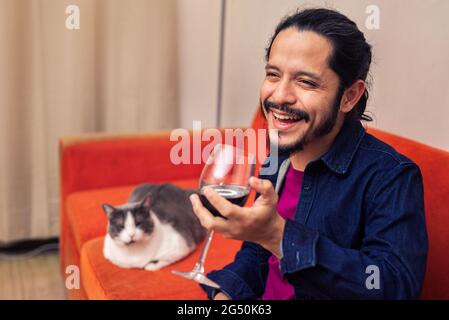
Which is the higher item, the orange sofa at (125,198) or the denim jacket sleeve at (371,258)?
the denim jacket sleeve at (371,258)

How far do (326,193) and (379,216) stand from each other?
4.3 inches

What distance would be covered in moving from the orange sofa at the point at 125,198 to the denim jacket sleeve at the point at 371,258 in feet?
0.59

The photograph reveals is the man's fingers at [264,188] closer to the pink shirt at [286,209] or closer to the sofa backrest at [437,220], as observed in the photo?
the pink shirt at [286,209]

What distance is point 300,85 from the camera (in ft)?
2.08

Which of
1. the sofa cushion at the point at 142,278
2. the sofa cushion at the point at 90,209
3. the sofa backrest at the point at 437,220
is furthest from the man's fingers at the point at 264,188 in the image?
the sofa cushion at the point at 90,209

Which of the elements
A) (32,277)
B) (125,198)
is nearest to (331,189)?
(125,198)

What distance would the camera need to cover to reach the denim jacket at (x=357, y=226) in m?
0.58

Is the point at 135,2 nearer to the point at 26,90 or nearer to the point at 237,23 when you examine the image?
the point at 26,90

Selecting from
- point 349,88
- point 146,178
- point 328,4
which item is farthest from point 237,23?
point 146,178

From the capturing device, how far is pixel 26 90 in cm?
186

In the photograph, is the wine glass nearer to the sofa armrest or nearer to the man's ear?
the man's ear

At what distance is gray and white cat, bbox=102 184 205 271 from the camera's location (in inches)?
48.2

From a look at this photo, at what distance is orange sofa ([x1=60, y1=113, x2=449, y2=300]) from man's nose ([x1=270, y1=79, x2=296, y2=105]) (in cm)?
31

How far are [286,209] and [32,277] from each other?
1.26m
